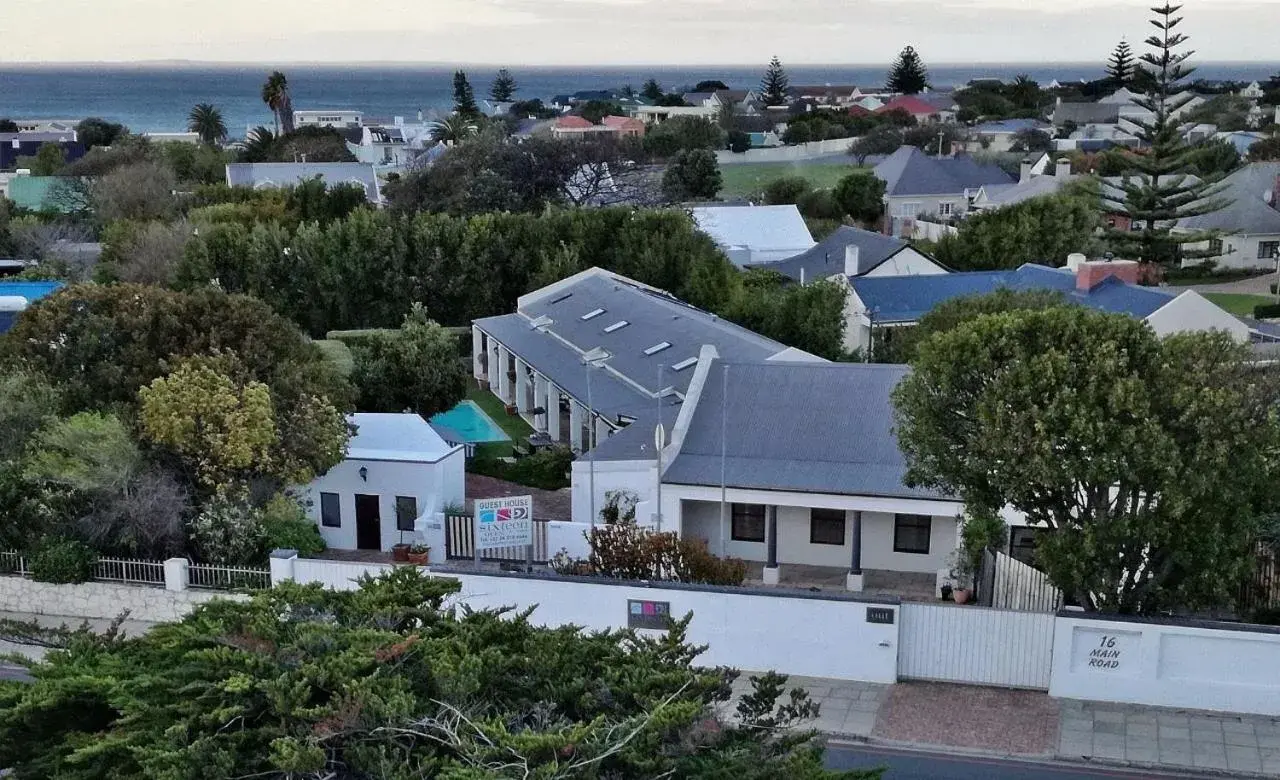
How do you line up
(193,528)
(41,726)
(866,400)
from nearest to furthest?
(41,726) < (193,528) < (866,400)

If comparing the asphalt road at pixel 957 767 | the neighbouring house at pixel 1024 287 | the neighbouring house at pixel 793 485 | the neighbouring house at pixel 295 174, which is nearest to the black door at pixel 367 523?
the neighbouring house at pixel 793 485

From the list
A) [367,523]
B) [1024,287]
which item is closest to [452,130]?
[1024,287]

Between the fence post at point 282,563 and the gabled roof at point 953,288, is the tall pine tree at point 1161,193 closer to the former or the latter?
the gabled roof at point 953,288

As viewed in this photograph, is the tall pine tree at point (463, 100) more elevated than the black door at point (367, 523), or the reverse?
the tall pine tree at point (463, 100)

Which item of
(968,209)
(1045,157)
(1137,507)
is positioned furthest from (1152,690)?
(1045,157)

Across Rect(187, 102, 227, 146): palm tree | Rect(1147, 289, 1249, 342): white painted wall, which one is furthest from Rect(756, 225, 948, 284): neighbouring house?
Rect(187, 102, 227, 146): palm tree

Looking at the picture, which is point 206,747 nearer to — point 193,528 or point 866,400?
point 193,528
